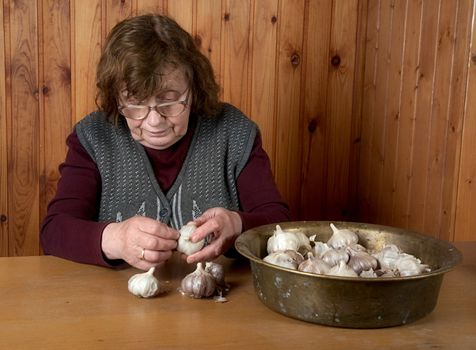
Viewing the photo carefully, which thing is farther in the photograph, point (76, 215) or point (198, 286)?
point (76, 215)

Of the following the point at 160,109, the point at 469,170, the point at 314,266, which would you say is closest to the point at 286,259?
the point at 314,266

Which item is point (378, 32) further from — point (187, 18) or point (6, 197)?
point (6, 197)

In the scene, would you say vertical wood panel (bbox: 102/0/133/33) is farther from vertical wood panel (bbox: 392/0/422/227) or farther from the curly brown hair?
vertical wood panel (bbox: 392/0/422/227)

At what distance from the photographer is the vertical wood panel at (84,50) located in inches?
86.8

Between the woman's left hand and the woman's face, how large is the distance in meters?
0.31

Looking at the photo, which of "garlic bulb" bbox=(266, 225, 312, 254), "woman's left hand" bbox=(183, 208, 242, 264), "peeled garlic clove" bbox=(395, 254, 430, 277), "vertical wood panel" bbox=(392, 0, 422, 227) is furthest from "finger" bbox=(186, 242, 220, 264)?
"vertical wood panel" bbox=(392, 0, 422, 227)

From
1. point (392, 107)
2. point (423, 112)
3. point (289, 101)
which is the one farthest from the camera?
point (289, 101)

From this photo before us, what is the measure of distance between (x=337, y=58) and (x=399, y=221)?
2.32 ft

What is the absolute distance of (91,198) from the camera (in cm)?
150

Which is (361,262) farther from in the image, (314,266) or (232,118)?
(232,118)

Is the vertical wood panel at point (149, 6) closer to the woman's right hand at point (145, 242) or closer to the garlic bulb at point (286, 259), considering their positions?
the woman's right hand at point (145, 242)

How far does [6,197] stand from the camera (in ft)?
7.43

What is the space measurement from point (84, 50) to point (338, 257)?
5.10 feet

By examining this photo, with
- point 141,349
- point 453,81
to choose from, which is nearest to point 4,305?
point 141,349
